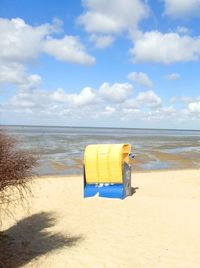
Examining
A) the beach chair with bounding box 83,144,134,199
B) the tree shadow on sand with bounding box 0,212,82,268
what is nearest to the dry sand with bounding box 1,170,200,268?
the tree shadow on sand with bounding box 0,212,82,268

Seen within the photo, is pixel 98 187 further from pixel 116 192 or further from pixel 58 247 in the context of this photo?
pixel 58 247

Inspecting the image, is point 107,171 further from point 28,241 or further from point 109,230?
point 28,241

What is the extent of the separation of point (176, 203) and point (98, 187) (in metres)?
2.34

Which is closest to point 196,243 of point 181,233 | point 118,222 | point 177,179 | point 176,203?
point 181,233

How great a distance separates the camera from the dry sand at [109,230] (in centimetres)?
759

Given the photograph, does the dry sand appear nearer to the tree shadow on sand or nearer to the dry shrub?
the tree shadow on sand

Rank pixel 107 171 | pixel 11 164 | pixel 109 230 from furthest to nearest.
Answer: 1. pixel 107 171
2. pixel 109 230
3. pixel 11 164

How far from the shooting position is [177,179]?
58.2ft

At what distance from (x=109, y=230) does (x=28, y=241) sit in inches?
70.7

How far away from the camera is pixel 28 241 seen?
8734mm

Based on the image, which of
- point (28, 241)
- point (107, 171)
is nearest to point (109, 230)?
point (28, 241)

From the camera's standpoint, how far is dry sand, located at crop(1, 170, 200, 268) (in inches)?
299

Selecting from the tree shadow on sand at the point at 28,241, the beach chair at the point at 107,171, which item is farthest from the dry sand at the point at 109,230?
the beach chair at the point at 107,171

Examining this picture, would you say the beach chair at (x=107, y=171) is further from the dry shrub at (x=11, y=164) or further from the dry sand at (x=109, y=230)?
the dry shrub at (x=11, y=164)
